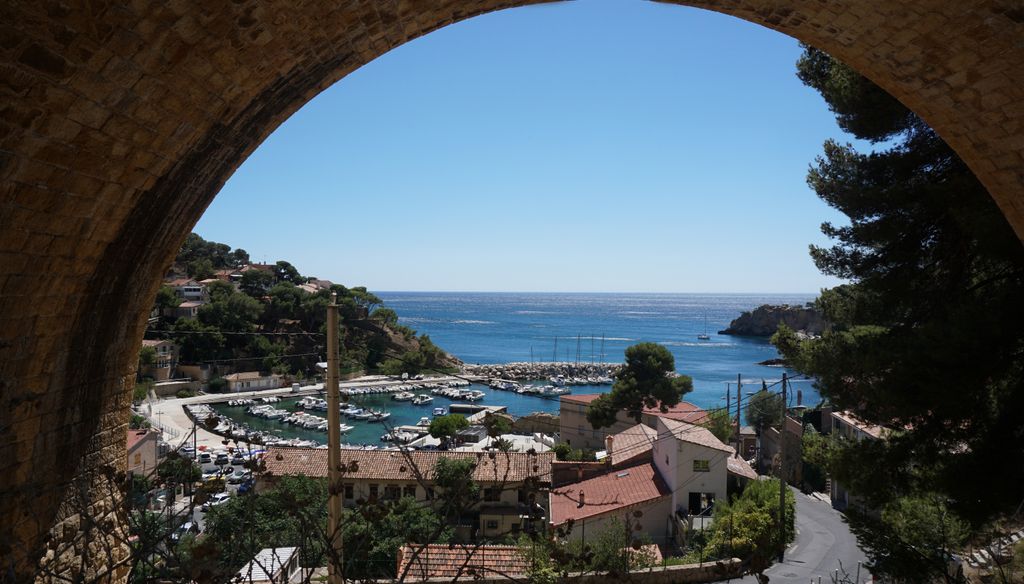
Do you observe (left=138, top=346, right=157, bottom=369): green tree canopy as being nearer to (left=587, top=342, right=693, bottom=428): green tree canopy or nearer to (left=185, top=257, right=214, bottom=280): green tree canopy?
(left=185, top=257, right=214, bottom=280): green tree canopy

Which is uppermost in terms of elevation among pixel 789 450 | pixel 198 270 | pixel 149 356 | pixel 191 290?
pixel 198 270

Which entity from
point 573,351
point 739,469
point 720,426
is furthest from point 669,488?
point 573,351

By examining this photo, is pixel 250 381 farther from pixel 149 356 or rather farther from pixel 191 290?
pixel 191 290

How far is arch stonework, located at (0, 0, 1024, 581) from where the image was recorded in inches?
94.7

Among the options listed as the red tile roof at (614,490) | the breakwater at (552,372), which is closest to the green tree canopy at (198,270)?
the breakwater at (552,372)

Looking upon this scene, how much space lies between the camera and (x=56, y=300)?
315cm

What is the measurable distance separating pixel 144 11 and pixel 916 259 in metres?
7.69

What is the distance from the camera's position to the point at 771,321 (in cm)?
10744

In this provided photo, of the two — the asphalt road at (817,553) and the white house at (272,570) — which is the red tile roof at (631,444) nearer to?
the asphalt road at (817,553)

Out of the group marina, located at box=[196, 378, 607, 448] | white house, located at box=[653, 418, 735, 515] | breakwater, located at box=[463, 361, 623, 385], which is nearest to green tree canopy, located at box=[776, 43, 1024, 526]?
white house, located at box=[653, 418, 735, 515]

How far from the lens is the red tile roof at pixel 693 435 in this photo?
56.7 feet

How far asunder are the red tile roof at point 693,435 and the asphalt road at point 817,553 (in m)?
2.72

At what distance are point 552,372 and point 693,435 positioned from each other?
48696mm

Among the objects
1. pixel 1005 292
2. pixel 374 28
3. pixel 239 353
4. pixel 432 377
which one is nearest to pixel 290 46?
pixel 374 28
